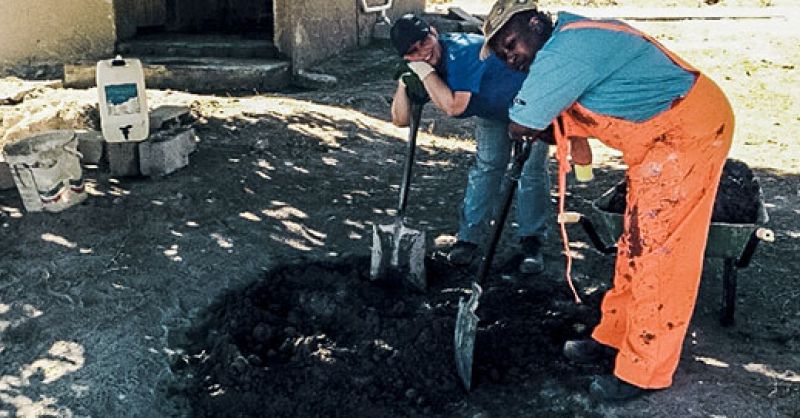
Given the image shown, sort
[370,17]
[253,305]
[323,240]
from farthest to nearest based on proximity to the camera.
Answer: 1. [370,17]
2. [323,240]
3. [253,305]

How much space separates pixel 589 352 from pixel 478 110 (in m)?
1.33

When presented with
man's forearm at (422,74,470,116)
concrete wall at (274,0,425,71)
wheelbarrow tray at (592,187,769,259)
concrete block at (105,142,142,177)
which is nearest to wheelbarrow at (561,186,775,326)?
wheelbarrow tray at (592,187,769,259)

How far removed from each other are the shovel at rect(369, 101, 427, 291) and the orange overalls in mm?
1264

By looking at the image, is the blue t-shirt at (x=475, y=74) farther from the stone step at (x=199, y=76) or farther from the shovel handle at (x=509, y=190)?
the stone step at (x=199, y=76)

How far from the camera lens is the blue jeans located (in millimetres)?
4734

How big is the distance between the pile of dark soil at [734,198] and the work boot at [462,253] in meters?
1.01

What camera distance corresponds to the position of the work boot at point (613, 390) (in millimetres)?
3639

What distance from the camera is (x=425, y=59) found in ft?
13.7

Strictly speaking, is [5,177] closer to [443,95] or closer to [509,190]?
[443,95]

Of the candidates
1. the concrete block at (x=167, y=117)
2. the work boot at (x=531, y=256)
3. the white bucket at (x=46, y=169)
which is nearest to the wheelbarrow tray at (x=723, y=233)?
the work boot at (x=531, y=256)

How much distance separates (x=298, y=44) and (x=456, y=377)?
614 centimetres

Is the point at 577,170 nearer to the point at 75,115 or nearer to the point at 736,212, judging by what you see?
the point at 736,212

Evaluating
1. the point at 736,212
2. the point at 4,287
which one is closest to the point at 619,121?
the point at 736,212

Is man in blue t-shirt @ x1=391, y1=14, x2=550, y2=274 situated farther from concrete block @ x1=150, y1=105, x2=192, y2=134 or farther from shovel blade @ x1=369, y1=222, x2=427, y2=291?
Result: concrete block @ x1=150, y1=105, x2=192, y2=134
